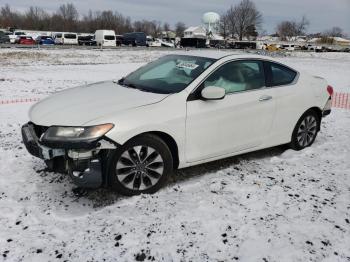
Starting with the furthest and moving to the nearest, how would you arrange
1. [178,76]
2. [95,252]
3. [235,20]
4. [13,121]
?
[235,20], [13,121], [178,76], [95,252]

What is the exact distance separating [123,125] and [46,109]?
1095mm

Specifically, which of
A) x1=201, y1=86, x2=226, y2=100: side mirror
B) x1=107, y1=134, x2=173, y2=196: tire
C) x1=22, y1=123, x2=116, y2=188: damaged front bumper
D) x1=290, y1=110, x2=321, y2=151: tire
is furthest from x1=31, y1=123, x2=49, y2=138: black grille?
x1=290, y1=110, x2=321, y2=151: tire

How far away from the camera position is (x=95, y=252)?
311 centimetres

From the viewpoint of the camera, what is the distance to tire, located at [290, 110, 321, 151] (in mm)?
5648

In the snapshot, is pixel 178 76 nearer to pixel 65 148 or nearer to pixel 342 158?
pixel 65 148

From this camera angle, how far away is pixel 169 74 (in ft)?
15.9

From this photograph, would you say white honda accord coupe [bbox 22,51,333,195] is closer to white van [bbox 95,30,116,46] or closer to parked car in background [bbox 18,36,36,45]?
parked car in background [bbox 18,36,36,45]

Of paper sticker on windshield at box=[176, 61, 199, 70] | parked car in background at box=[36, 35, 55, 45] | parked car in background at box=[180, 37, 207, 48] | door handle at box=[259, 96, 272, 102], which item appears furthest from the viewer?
parked car in background at box=[180, 37, 207, 48]

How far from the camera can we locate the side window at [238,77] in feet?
15.0

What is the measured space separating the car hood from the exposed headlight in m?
0.07

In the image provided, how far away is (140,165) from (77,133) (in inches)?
30.0

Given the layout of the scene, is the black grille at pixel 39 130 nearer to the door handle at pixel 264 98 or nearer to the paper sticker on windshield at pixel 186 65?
the paper sticker on windshield at pixel 186 65

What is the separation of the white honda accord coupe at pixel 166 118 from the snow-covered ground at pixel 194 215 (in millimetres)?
330

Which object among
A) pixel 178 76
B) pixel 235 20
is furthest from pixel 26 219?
pixel 235 20
